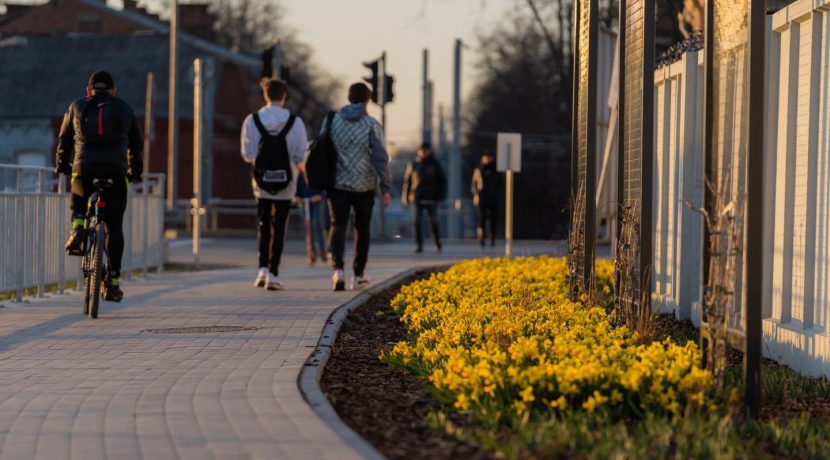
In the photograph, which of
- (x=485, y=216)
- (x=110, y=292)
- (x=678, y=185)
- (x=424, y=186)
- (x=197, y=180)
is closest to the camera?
(x=678, y=185)

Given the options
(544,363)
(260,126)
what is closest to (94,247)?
(260,126)

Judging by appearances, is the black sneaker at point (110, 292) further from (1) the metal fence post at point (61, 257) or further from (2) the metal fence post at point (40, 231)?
(1) the metal fence post at point (61, 257)

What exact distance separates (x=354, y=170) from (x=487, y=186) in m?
14.9

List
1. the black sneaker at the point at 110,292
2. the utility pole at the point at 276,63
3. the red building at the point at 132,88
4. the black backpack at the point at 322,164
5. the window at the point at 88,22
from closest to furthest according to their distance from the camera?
the black sneaker at the point at 110,292 → the black backpack at the point at 322,164 → the utility pole at the point at 276,63 → the red building at the point at 132,88 → the window at the point at 88,22

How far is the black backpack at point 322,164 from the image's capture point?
1457cm

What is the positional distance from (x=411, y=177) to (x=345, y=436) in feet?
73.0

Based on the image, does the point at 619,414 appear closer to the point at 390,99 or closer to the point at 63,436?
the point at 63,436

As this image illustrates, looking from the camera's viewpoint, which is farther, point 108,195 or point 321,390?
point 108,195

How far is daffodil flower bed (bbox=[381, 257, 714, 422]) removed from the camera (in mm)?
6508

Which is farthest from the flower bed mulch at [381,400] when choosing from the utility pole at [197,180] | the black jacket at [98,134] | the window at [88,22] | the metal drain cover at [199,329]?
the window at [88,22]

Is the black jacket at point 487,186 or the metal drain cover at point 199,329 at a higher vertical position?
the black jacket at point 487,186

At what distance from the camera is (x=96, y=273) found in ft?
38.5

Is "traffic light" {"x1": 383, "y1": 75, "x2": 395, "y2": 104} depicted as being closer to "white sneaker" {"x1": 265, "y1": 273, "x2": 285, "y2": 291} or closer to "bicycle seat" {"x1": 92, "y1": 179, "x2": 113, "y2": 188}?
"white sneaker" {"x1": 265, "y1": 273, "x2": 285, "y2": 291}

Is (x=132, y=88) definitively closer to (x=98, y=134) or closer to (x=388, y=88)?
(x=388, y=88)
